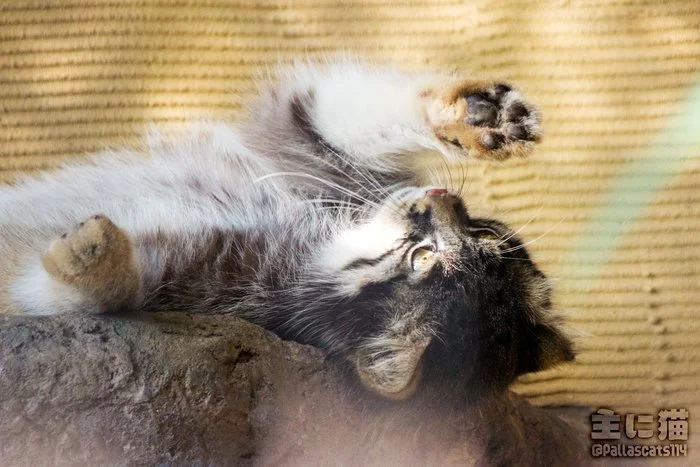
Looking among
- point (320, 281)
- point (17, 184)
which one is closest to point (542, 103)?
point (320, 281)

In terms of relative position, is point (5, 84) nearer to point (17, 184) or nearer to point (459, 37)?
point (17, 184)

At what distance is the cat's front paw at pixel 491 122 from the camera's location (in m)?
1.01

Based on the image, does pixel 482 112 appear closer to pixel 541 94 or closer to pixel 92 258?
pixel 541 94

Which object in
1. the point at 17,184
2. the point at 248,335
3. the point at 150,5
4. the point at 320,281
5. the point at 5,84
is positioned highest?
the point at 150,5

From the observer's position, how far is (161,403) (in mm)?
840

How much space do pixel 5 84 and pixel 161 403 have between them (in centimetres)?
68

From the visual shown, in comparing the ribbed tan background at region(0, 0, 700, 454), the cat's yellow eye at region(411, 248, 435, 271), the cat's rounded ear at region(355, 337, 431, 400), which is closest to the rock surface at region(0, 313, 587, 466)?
the cat's rounded ear at region(355, 337, 431, 400)

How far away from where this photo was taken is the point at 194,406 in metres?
0.86

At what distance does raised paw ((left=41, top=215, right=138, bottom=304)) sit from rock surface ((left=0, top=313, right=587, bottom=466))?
40 mm

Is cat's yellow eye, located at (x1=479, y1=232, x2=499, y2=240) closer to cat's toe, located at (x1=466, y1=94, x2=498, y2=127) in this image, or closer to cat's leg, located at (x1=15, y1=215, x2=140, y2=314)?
cat's toe, located at (x1=466, y1=94, x2=498, y2=127)

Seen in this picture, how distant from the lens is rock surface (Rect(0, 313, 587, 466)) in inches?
31.6

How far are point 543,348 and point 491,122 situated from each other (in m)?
0.32

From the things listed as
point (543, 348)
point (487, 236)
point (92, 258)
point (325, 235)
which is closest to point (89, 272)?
point (92, 258)

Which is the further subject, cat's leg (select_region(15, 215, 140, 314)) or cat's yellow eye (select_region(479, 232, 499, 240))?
cat's yellow eye (select_region(479, 232, 499, 240))
